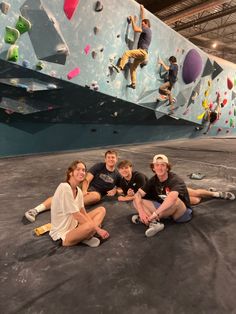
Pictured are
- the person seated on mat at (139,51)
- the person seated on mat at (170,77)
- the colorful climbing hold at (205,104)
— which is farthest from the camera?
the colorful climbing hold at (205,104)

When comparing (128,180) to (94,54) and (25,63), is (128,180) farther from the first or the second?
(94,54)

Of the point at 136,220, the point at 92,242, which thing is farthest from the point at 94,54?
the point at 92,242

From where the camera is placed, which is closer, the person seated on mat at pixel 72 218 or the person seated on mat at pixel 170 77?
the person seated on mat at pixel 72 218

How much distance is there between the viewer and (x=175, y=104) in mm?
9836

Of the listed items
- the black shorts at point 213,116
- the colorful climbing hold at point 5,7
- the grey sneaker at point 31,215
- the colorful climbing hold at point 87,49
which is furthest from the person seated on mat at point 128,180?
the black shorts at point 213,116

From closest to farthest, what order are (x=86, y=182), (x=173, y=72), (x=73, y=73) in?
(x=86, y=182), (x=73, y=73), (x=173, y=72)

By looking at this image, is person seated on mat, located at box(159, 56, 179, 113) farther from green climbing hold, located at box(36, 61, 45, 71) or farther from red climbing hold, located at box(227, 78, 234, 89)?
red climbing hold, located at box(227, 78, 234, 89)

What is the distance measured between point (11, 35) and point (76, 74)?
155 centimetres

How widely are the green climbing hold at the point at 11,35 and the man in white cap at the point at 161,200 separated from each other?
3525mm

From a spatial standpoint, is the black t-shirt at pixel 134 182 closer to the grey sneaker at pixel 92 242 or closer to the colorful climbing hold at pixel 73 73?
the grey sneaker at pixel 92 242

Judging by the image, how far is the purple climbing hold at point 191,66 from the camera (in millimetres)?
9752

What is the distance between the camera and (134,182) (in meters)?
3.21

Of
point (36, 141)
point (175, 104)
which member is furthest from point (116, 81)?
point (175, 104)

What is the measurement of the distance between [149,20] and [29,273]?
7277 millimetres
